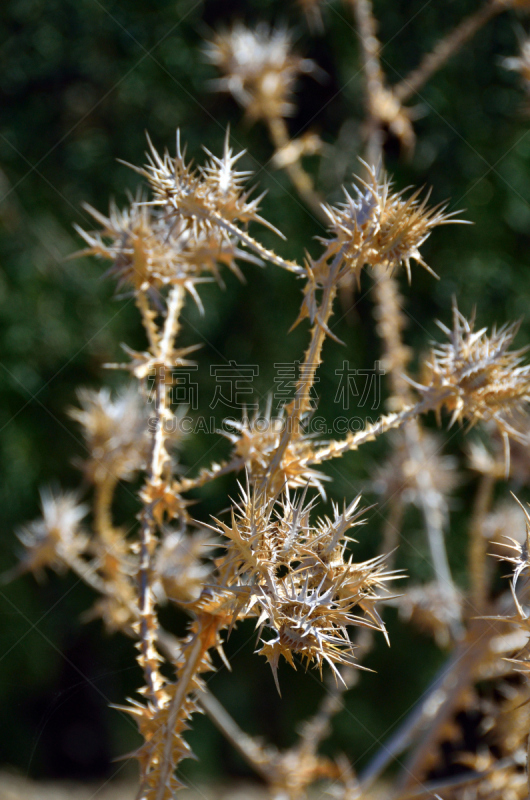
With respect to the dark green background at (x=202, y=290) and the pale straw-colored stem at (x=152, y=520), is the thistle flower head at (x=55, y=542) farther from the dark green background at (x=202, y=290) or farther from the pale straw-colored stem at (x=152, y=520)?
the dark green background at (x=202, y=290)

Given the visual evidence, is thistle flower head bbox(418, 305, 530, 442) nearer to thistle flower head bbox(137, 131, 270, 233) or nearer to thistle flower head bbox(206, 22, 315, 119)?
thistle flower head bbox(137, 131, 270, 233)

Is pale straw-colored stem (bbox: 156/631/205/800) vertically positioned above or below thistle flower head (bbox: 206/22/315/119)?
below

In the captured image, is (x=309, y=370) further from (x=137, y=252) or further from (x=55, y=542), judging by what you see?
(x=55, y=542)

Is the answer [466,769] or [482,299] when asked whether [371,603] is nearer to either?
[482,299]

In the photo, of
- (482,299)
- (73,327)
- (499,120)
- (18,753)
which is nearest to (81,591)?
(18,753)

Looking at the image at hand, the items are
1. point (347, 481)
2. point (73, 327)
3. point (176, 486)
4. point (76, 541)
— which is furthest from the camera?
point (73, 327)

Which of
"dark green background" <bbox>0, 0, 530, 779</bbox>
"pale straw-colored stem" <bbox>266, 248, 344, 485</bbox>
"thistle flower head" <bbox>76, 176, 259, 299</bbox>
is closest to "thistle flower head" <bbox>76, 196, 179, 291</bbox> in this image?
"thistle flower head" <bbox>76, 176, 259, 299</bbox>

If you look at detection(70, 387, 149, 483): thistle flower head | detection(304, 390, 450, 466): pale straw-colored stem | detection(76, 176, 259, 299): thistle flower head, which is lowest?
detection(70, 387, 149, 483): thistle flower head
